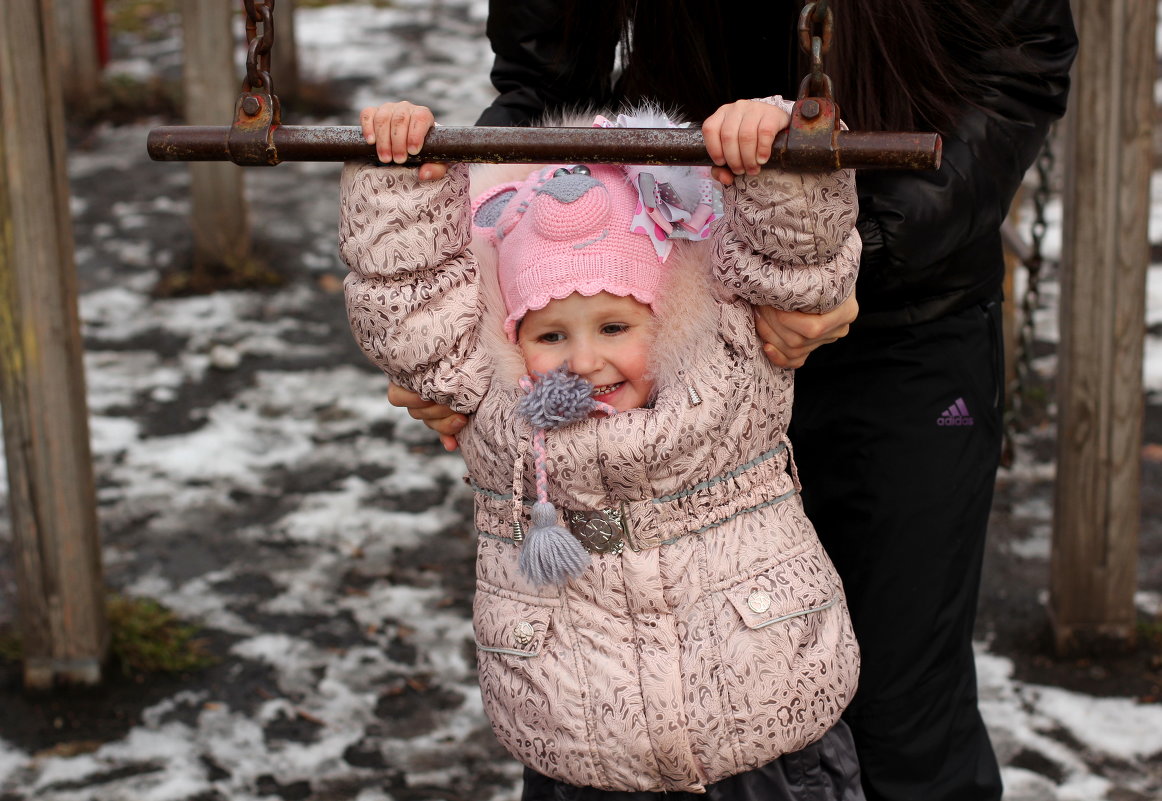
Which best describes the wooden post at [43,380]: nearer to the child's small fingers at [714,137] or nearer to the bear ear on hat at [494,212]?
the bear ear on hat at [494,212]

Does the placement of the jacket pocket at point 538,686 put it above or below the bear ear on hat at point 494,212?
below

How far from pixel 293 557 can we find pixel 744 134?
2.84 meters

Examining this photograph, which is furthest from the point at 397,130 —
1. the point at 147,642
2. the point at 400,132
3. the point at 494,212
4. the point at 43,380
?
the point at 147,642

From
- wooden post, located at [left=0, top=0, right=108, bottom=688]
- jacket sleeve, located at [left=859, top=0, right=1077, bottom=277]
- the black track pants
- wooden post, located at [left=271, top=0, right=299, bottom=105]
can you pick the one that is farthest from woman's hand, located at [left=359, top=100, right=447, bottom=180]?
wooden post, located at [left=271, top=0, right=299, bottom=105]

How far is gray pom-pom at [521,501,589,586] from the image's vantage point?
1.75 metres

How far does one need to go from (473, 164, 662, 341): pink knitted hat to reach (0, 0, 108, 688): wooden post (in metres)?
1.71

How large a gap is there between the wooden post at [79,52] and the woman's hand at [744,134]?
22.3 ft

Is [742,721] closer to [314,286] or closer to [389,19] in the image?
[314,286]

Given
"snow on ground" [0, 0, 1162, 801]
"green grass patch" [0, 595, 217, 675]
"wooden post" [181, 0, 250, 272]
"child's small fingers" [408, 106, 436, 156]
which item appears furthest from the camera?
"wooden post" [181, 0, 250, 272]

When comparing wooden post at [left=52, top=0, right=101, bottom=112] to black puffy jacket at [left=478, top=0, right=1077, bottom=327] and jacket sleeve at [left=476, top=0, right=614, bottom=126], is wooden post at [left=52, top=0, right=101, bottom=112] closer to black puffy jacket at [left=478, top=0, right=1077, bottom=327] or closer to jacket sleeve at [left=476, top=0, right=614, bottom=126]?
jacket sleeve at [left=476, top=0, right=614, bottom=126]

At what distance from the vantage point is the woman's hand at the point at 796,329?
173 centimetres

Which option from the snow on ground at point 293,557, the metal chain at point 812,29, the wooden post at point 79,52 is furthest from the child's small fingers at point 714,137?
the wooden post at point 79,52

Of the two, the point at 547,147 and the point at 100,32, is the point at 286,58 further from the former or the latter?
the point at 547,147

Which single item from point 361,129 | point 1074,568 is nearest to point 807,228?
point 361,129
